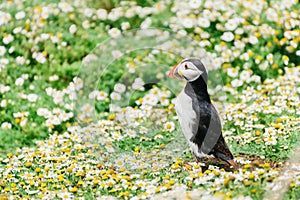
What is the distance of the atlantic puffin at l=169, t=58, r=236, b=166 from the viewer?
14.3ft

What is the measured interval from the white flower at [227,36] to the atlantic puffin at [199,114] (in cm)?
259

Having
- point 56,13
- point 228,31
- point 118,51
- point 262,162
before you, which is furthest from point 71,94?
point 262,162

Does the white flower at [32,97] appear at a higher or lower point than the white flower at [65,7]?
lower

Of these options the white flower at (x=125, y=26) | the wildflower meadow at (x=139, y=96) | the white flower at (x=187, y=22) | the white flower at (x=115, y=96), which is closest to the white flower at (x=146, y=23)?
the wildflower meadow at (x=139, y=96)

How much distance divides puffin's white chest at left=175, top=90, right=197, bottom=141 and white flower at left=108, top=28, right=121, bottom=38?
2721 millimetres

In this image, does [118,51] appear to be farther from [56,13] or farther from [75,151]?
[75,151]

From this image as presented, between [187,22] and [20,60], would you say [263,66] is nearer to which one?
[187,22]

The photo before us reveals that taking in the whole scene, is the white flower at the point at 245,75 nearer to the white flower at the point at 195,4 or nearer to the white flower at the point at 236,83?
the white flower at the point at 236,83

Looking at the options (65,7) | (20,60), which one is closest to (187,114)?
(20,60)

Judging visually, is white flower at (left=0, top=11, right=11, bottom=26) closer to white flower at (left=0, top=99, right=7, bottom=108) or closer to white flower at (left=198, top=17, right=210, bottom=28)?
white flower at (left=0, top=99, right=7, bottom=108)

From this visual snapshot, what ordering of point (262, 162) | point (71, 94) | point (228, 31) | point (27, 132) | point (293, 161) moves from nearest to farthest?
1. point (293, 161)
2. point (262, 162)
3. point (27, 132)
4. point (71, 94)
5. point (228, 31)

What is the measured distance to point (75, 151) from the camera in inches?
209

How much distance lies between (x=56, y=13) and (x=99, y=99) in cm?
149

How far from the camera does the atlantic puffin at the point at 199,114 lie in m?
4.37
